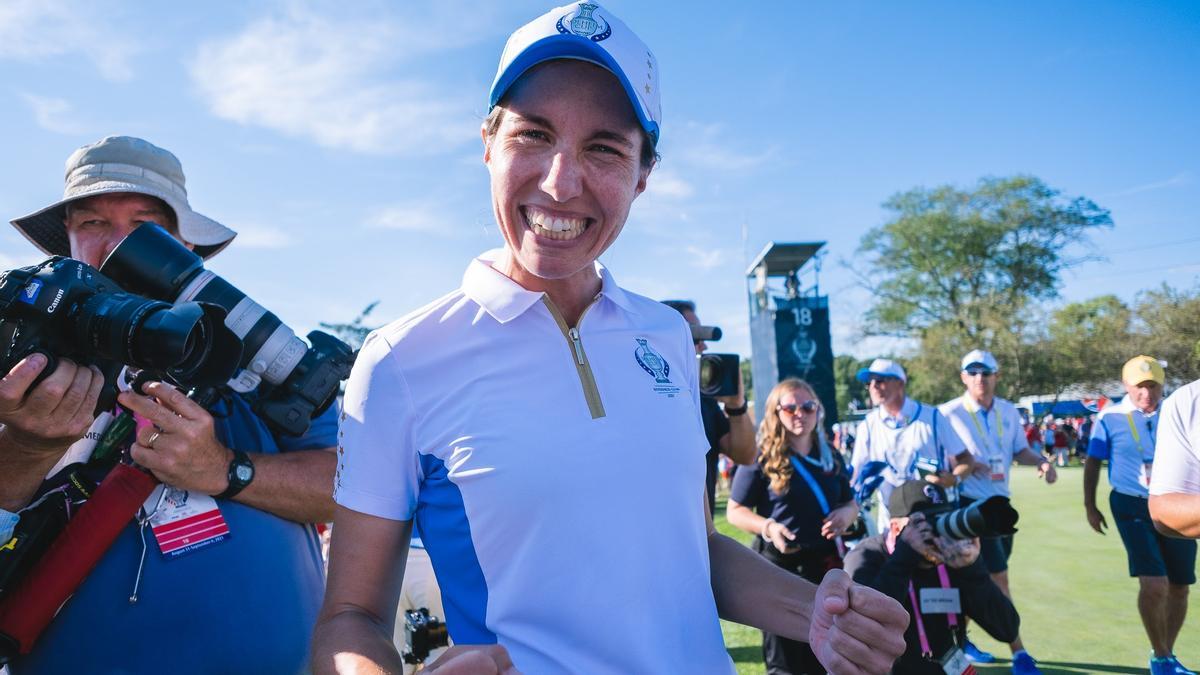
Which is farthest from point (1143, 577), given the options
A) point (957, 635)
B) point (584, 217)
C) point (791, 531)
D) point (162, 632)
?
point (162, 632)

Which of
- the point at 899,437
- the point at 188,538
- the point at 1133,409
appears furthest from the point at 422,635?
the point at 1133,409

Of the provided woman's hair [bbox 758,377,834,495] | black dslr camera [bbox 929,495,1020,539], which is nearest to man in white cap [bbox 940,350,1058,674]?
woman's hair [bbox 758,377,834,495]

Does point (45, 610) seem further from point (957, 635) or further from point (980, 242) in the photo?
point (980, 242)

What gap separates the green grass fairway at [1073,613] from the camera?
17.0 feet

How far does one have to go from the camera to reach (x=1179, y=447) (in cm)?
255

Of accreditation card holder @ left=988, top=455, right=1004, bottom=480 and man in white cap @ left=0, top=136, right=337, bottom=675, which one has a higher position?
man in white cap @ left=0, top=136, right=337, bottom=675

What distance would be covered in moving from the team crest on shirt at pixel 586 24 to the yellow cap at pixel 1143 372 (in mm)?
6717

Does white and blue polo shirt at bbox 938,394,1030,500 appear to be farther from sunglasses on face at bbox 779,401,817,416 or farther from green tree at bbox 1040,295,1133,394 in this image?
green tree at bbox 1040,295,1133,394

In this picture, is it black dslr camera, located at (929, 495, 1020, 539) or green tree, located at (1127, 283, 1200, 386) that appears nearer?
black dslr camera, located at (929, 495, 1020, 539)

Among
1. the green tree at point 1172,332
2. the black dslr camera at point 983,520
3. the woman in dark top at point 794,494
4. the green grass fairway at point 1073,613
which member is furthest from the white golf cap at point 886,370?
the green tree at point 1172,332

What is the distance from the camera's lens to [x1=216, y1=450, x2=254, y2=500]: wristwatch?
1.73m

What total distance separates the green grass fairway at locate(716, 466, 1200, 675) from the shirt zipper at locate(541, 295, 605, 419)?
451cm

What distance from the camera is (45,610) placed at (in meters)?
1.51

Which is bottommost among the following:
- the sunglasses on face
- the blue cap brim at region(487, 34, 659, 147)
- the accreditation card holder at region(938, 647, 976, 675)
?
the accreditation card holder at region(938, 647, 976, 675)
